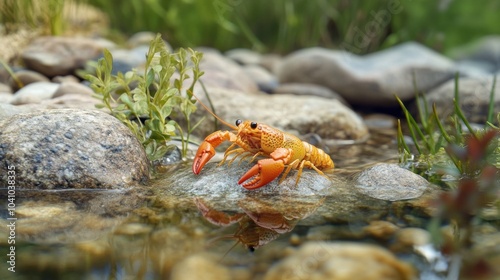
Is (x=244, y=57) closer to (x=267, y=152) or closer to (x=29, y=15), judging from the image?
(x=29, y=15)

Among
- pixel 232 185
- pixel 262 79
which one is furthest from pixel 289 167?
pixel 262 79

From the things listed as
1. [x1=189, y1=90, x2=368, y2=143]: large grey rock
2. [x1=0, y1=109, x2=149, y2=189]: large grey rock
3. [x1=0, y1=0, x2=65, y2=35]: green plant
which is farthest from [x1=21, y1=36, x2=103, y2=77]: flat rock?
[x1=0, y1=109, x2=149, y2=189]: large grey rock

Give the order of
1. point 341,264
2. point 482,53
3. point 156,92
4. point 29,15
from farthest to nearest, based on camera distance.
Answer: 1. point 482,53
2. point 29,15
3. point 156,92
4. point 341,264

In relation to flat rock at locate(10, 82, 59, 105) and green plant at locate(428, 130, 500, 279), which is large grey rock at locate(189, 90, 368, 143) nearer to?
flat rock at locate(10, 82, 59, 105)

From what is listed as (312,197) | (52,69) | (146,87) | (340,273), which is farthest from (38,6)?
(340,273)

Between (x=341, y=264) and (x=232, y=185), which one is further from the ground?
(x=341, y=264)

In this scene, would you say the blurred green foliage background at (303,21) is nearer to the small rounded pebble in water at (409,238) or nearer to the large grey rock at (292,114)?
the large grey rock at (292,114)

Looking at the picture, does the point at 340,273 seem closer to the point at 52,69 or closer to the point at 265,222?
the point at 265,222
